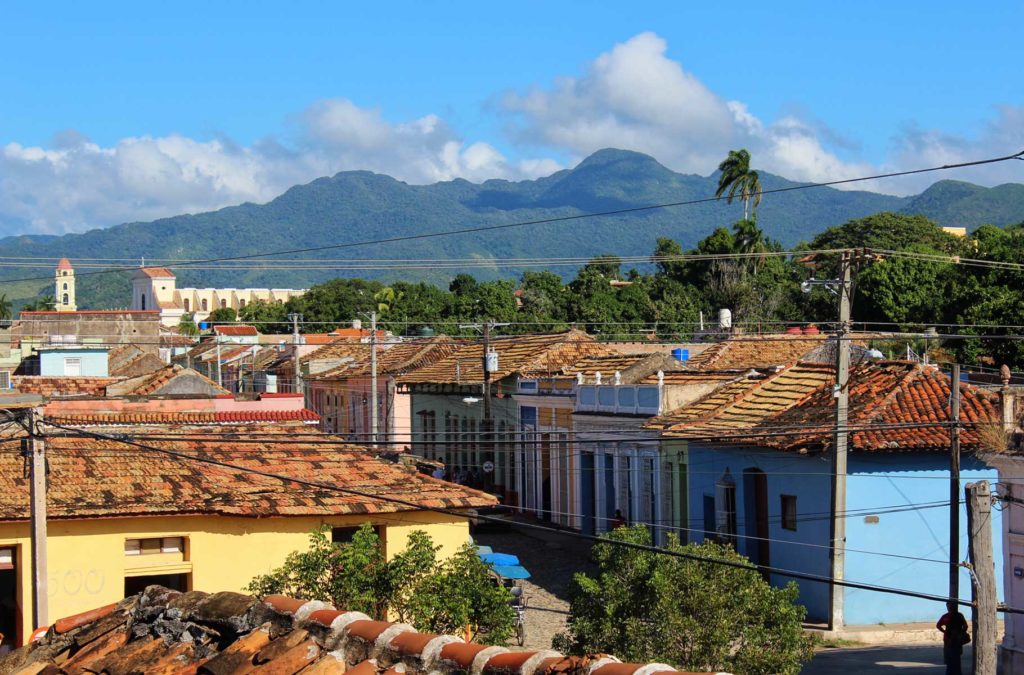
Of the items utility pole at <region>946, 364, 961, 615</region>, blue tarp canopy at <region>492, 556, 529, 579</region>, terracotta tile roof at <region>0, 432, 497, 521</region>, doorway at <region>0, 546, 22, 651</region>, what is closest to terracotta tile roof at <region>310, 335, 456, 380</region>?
blue tarp canopy at <region>492, 556, 529, 579</region>

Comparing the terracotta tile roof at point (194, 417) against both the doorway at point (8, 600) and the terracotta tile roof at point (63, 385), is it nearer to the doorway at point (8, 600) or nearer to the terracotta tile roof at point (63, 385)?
the doorway at point (8, 600)

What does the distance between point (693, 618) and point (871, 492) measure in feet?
35.4

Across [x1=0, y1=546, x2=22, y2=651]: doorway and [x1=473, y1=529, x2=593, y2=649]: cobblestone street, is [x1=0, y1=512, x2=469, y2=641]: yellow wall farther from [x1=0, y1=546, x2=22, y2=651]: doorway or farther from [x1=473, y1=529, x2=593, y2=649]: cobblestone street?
[x1=473, y1=529, x2=593, y2=649]: cobblestone street

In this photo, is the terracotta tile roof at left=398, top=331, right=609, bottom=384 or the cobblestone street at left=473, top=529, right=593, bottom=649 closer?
the cobblestone street at left=473, top=529, right=593, bottom=649

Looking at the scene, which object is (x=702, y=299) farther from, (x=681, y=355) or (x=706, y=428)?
(x=706, y=428)

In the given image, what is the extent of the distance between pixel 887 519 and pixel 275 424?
11104 millimetres

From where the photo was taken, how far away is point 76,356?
52.7 m

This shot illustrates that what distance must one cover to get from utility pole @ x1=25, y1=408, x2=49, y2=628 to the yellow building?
1.00 ft

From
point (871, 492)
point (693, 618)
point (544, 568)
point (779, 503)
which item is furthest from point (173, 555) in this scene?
point (544, 568)

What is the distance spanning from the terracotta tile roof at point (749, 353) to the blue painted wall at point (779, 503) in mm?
9406

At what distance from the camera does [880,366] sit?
95.0ft

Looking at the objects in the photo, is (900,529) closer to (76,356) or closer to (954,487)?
(954,487)

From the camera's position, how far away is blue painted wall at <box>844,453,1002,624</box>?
25.0 m

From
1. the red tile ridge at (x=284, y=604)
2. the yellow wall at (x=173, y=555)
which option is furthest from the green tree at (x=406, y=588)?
the red tile ridge at (x=284, y=604)
